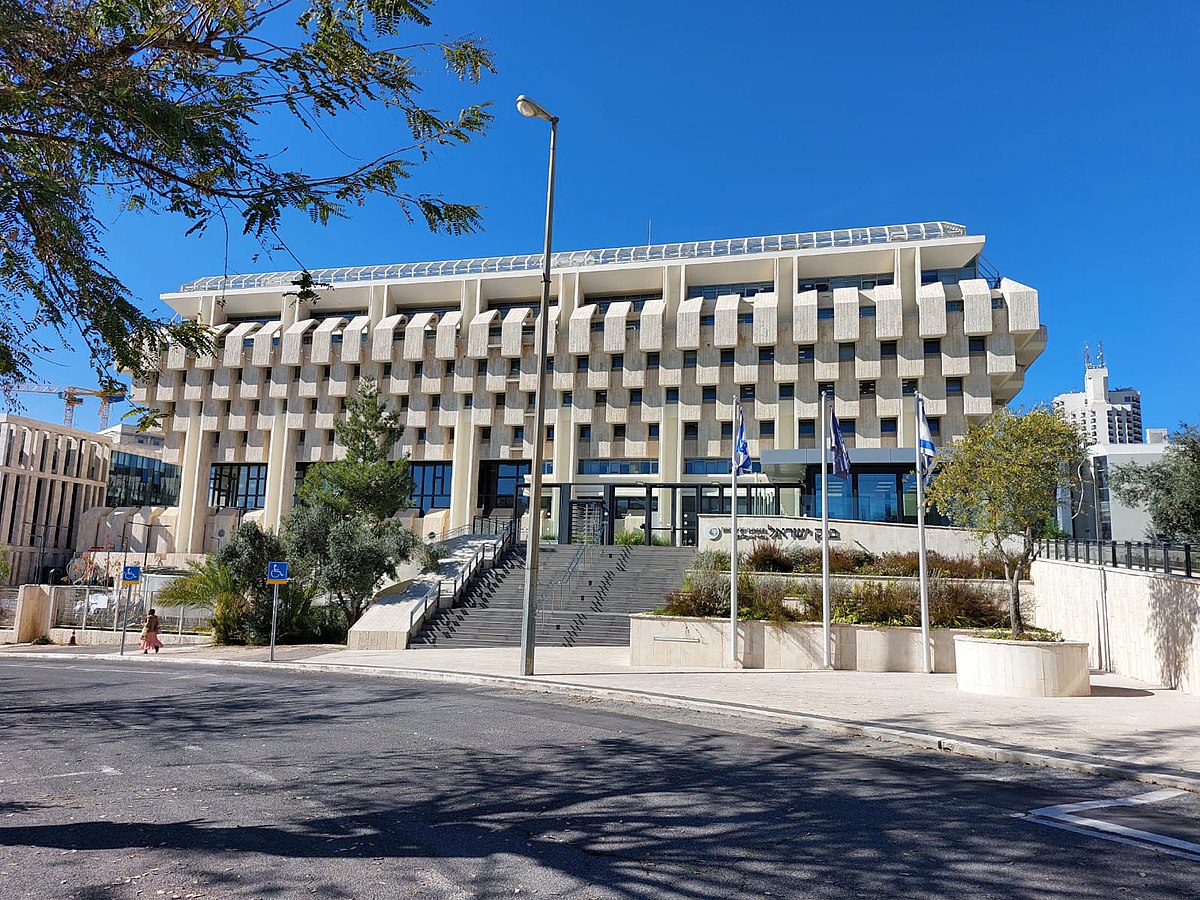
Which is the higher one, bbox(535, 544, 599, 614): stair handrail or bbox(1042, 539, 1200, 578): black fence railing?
bbox(1042, 539, 1200, 578): black fence railing

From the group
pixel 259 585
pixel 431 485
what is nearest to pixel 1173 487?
pixel 259 585

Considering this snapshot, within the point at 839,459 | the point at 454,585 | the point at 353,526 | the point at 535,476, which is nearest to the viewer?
the point at 535,476

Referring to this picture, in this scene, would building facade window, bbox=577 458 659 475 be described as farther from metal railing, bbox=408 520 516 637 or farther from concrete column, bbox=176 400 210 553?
concrete column, bbox=176 400 210 553

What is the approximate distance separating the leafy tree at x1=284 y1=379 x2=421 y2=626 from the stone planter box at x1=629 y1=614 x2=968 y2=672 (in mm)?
10737

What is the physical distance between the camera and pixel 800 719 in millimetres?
10844

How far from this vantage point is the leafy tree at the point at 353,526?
993 inches

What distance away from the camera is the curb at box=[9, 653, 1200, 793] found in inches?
312

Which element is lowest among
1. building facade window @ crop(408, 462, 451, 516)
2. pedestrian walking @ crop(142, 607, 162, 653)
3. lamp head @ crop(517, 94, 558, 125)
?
pedestrian walking @ crop(142, 607, 162, 653)

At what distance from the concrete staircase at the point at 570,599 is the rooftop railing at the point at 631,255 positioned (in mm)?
22617

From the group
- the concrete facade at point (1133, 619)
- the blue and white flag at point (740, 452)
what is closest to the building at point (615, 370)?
the blue and white flag at point (740, 452)

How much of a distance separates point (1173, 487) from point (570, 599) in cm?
1879

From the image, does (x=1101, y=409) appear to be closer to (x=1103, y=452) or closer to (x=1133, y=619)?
(x=1103, y=452)

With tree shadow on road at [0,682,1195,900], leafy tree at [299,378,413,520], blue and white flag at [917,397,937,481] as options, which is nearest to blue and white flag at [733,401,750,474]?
blue and white flag at [917,397,937,481]

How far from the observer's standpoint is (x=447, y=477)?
51406mm
